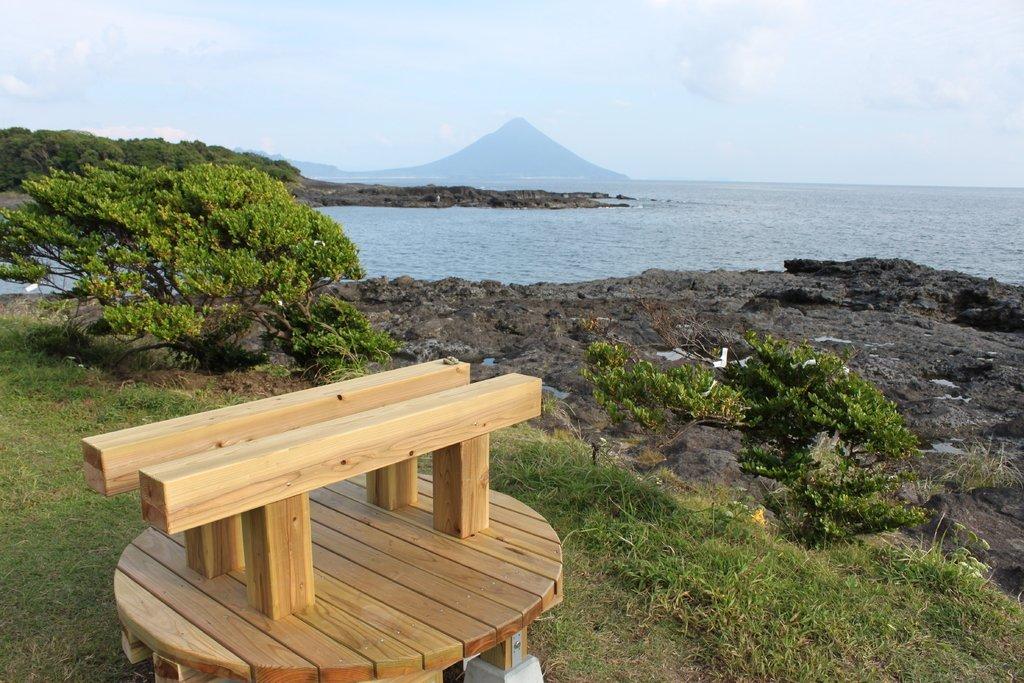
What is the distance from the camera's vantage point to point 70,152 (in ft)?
168

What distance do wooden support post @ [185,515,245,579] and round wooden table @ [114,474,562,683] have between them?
4 cm

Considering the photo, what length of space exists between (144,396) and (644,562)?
492 cm

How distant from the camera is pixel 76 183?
7.42m

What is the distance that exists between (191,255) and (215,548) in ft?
15.9

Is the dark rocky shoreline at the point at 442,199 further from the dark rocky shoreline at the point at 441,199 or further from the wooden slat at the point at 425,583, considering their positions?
the wooden slat at the point at 425,583

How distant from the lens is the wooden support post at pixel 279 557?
2486 mm

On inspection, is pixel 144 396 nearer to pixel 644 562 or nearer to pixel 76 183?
pixel 76 183

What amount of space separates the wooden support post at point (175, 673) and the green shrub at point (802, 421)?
2987mm

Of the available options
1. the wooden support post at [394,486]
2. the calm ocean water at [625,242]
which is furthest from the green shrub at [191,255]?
the calm ocean water at [625,242]

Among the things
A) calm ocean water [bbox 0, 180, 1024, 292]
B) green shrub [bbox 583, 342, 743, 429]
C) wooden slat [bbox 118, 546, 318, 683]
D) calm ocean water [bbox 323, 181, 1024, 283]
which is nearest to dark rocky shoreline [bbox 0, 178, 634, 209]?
calm ocean water [bbox 0, 180, 1024, 292]

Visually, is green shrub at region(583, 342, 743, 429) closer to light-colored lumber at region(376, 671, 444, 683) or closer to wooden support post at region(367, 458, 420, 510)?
wooden support post at region(367, 458, 420, 510)

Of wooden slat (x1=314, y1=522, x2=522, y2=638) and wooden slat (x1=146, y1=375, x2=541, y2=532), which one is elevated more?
wooden slat (x1=146, y1=375, x2=541, y2=532)

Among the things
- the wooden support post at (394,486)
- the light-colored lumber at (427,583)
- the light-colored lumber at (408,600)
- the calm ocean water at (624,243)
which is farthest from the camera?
the calm ocean water at (624,243)

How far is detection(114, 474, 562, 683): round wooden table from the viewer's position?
2381 mm
